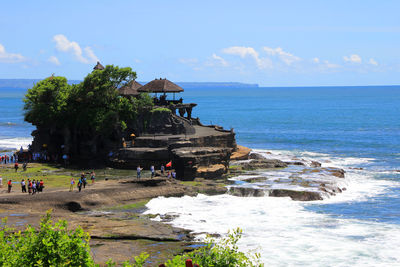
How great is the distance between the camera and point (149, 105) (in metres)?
58.4

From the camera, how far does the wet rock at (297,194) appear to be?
43094 millimetres

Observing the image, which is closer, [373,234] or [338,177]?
[373,234]

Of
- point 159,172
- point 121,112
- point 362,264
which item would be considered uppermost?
point 121,112

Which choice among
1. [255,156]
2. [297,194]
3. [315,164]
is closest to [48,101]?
[255,156]

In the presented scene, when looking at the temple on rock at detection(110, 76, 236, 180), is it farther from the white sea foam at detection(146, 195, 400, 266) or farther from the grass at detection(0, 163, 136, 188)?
the white sea foam at detection(146, 195, 400, 266)

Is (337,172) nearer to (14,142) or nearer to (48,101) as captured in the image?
(48,101)

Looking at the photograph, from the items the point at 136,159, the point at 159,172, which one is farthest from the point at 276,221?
the point at 136,159

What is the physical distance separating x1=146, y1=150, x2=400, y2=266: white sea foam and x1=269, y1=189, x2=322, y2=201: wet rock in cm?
81

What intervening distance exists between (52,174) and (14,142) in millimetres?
39594

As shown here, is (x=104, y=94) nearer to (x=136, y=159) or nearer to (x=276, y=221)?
(x=136, y=159)

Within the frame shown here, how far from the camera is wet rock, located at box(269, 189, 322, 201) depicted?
141 ft

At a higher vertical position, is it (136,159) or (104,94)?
(104,94)

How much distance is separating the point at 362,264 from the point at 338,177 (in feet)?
79.8

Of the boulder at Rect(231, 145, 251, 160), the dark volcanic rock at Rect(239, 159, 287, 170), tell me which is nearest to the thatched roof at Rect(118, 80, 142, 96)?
the boulder at Rect(231, 145, 251, 160)
